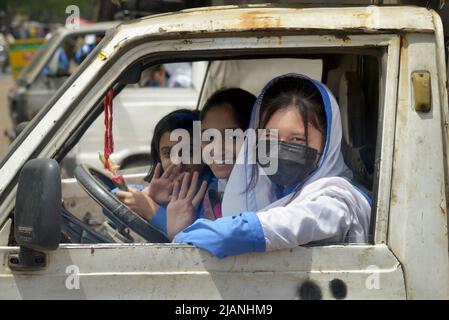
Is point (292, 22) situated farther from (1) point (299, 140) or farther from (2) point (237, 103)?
(2) point (237, 103)

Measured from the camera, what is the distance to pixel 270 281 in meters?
2.04

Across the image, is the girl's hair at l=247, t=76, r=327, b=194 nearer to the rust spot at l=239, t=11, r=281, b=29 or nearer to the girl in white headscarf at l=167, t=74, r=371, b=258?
the girl in white headscarf at l=167, t=74, r=371, b=258

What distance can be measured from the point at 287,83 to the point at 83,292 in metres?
0.86

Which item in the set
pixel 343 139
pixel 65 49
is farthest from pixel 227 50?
pixel 65 49

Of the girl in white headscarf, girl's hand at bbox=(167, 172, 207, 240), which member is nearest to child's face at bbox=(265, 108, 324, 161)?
the girl in white headscarf

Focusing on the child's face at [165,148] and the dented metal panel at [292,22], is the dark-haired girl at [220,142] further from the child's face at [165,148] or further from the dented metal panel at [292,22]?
the dented metal panel at [292,22]

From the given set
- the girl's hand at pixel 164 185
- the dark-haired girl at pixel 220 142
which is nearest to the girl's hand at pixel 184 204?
the dark-haired girl at pixel 220 142

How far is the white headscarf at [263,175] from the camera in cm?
218

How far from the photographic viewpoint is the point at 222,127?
8.63 feet

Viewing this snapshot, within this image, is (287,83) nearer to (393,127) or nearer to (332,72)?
(393,127)

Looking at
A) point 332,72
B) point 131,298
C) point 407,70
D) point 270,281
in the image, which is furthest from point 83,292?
point 332,72

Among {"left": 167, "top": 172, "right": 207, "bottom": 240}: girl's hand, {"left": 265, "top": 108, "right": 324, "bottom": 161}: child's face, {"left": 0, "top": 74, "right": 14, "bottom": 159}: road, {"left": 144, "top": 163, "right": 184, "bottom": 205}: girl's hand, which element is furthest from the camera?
{"left": 0, "top": 74, "right": 14, "bottom": 159}: road

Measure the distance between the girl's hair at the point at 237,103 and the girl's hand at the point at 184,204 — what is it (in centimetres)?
24

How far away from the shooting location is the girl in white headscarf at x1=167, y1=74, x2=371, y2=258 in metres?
2.02
